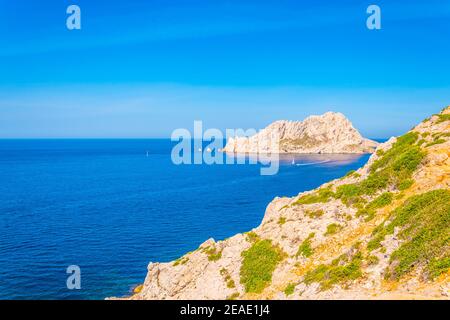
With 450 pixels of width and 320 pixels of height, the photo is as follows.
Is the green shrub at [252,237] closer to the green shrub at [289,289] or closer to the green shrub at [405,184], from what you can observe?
the green shrub at [289,289]

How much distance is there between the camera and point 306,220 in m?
35.8

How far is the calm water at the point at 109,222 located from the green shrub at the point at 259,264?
1146 inches

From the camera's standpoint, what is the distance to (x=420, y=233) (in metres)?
23.5

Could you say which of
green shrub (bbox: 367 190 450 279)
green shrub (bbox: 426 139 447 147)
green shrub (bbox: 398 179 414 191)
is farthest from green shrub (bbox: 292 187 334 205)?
green shrub (bbox: 426 139 447 147)

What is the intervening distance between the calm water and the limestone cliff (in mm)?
22499

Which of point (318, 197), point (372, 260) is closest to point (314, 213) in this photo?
point (318, 197)

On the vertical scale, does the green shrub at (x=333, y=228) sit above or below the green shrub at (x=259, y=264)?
above

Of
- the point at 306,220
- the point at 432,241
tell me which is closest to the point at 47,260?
the point at 306,220

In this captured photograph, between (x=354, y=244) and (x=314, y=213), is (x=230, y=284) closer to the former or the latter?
(x=314, y=213)

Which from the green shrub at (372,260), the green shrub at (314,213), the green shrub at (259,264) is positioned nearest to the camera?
the green shrub at (372,260)

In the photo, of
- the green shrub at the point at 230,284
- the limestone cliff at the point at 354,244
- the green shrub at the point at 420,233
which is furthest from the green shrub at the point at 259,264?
the green shrub at the point at 420,233

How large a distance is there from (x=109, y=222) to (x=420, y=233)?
80.3m

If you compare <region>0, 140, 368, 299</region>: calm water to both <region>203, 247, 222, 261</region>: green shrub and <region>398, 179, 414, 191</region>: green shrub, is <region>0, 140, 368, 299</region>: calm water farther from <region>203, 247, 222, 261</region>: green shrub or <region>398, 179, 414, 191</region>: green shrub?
<region>398, 179, 414, 191</region>: green shrub

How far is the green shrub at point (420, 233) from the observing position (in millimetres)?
20766
